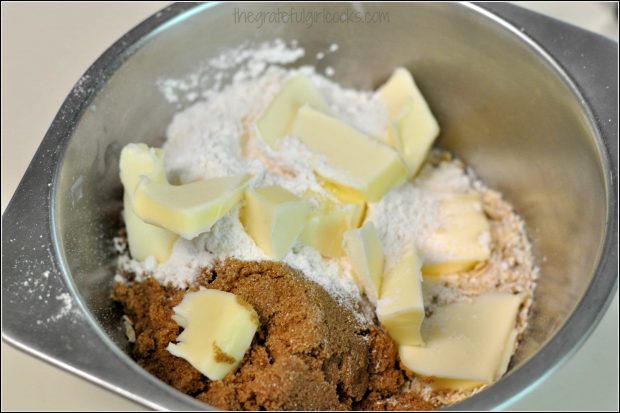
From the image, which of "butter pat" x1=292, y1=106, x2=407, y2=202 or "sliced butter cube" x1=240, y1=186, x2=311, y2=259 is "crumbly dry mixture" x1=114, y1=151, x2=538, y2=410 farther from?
"butter pat" x1=292, y1=106, x2=407, y2=202

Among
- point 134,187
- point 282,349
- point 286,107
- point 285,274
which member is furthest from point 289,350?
point 286,107

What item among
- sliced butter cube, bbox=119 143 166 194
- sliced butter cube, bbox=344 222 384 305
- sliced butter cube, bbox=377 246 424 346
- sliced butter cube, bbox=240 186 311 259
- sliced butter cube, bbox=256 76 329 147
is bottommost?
sliced butter cube, bbox=377 246 424 346

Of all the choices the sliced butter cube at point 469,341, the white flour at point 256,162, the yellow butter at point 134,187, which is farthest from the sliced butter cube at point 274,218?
the sliced butter cube at point 469,341

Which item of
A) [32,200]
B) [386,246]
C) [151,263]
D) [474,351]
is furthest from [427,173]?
[32,200]

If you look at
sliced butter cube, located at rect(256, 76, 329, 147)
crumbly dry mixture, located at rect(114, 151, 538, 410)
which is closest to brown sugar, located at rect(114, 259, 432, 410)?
crumbly dry mixture, located at rect(114, 151, 538, 410)

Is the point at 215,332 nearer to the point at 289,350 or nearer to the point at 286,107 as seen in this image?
the point at 289,350

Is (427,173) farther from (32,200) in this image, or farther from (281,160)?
(32,200)
